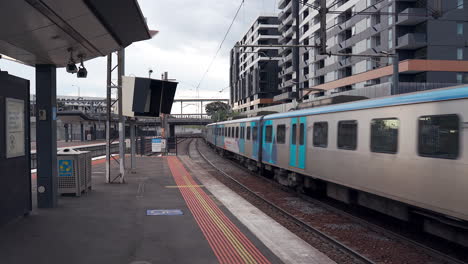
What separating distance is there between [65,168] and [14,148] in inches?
125

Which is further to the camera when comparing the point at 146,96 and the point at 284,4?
the point at 284,4

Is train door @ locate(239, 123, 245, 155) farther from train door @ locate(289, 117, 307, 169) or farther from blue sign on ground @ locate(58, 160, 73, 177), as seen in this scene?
blue sign on ground @ locate(58, 160, 73, 177)

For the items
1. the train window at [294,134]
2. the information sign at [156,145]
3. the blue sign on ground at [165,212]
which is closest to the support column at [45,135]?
the blue sign on ground at [165,212]

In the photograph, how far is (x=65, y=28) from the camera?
7.07m

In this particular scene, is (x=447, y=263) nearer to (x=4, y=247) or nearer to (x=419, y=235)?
(x=419, y=235)

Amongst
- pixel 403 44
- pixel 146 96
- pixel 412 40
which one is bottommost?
pixel 146 96

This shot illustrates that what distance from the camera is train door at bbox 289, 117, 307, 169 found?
41.5 ft

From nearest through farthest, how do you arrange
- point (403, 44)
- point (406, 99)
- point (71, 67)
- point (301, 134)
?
point (406, 99) < point (71, 67) < point (301, 134) < point (403, 44)

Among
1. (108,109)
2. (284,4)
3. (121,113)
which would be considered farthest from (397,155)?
(284,4)

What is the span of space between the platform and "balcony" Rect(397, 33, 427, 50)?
31.8 m

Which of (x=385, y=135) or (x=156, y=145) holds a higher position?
(x=385, y=135)

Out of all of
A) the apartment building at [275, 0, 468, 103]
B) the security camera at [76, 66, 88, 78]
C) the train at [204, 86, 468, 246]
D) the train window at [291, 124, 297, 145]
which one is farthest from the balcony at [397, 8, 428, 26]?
the security camera at [76, 66, 88, 78]

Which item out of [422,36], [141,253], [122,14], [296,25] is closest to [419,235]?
[141,253]

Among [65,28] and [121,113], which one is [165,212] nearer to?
[65,28]
